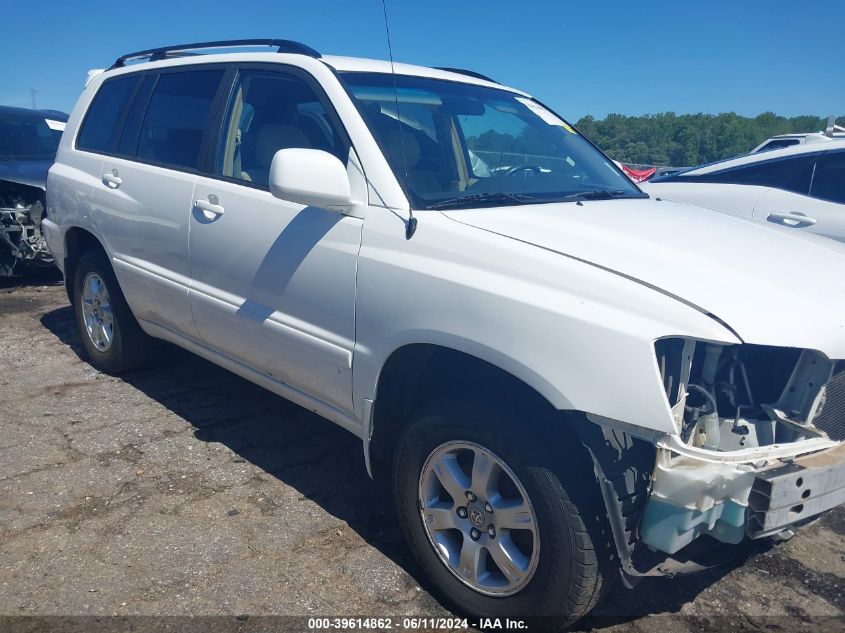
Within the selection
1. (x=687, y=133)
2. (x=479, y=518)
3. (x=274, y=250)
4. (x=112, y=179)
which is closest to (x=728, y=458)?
(x=479, y=518)

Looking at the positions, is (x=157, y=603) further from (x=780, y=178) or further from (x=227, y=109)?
(x=780, y=178)

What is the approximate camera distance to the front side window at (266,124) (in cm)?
303

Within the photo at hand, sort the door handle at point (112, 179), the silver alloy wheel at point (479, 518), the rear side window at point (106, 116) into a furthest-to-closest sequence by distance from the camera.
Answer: the rear side window at point (106, 116) → the door handle at point (112, 179) → the silver alloy wheel at point (479, 518)

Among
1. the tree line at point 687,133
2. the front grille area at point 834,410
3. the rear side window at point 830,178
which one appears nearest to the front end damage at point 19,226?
the rear side window at point 830,178

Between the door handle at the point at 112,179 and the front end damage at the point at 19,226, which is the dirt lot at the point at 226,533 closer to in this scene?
the door handle at the point at 112,179

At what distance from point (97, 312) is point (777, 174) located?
493 cm

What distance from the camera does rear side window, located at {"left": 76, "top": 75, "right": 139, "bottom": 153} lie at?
418 cm

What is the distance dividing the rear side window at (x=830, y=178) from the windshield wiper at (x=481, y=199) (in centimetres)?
327

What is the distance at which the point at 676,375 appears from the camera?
1.96 m

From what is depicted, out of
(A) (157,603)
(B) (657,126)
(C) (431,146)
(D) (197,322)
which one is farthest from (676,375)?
(B) (657,126)

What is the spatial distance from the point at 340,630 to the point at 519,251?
1.42 meters

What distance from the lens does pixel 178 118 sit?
146 inches

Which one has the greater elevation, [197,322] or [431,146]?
Answer: [431,146]

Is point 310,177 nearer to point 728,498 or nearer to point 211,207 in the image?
point 211,207
